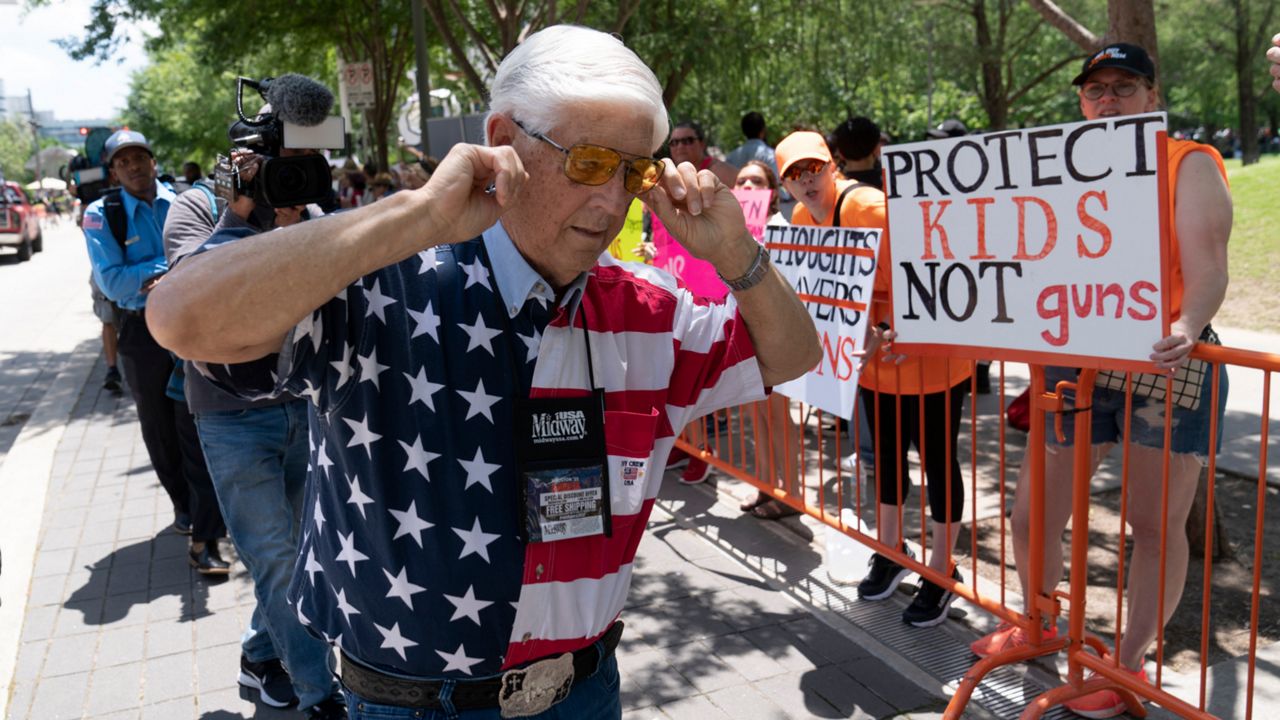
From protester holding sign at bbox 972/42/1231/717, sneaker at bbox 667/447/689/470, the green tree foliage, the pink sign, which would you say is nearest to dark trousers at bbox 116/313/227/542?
the pink sign

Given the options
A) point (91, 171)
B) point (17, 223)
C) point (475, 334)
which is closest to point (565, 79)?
point (475, 334)

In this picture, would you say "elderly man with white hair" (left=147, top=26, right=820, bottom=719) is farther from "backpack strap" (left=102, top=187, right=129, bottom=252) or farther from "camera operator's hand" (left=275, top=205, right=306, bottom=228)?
"backpack strap" (left=102, top=187, right=129, bottom=252)

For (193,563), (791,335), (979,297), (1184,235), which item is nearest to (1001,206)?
(979,297)

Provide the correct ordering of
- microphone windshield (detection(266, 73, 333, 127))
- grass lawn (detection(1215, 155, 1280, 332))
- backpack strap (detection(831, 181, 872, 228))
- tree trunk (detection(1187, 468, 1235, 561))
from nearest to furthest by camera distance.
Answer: microphone windshield (detection(266, 73, 333, 127))
backpack strap (detection(831, 181, 872, 228))
tree trunk (detection(1187, 468, 1235, 561))
grass lawn (detection(1215, 155, 1280, 332))

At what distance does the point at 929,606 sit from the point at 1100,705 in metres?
0.91

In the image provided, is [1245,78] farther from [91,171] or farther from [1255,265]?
[91,171]

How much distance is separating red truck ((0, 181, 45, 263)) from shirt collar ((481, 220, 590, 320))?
28009 mm

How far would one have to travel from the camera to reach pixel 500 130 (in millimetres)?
1750

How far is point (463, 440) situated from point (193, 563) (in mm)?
4237

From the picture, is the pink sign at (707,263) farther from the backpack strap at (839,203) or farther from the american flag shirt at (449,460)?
the american flag shirt at (449,460)

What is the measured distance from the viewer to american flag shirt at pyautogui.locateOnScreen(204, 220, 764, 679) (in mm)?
1712

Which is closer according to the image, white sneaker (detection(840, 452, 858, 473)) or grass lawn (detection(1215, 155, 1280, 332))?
white sneaker (detection(840, 452, 858, 473))

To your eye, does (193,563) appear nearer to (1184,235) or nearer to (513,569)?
(513,569)

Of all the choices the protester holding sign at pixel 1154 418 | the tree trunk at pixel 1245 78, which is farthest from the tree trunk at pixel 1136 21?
the tree trunk at pixel 1245 78
